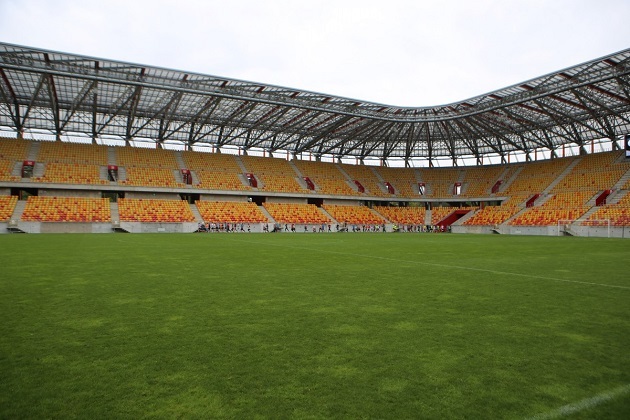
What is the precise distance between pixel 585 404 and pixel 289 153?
63.7 meters

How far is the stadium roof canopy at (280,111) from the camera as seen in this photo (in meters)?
35.0

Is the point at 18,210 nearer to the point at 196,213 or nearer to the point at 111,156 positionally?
the point at 111,156

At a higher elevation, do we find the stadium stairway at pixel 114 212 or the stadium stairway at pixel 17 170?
the stadium stairway at pixel 17 170

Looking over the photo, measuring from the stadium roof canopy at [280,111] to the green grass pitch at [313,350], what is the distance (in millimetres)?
31406

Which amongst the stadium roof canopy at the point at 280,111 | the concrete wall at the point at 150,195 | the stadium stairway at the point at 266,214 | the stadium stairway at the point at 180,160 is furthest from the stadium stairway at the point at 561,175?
the concrete wall at the point at 150,195

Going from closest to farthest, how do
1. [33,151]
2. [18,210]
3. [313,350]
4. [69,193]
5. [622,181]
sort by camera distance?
[313,350], [18,210], [69,193], [33,151], [622,181]

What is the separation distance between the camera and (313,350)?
4.52m

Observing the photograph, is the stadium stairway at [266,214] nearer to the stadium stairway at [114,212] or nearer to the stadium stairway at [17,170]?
the stadium stairway at [114,212]

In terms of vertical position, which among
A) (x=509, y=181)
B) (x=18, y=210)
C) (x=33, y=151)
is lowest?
(x=18, y=210)

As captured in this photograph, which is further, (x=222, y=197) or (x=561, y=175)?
(x=561, y=175)

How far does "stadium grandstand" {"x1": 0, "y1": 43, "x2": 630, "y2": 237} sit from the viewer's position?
3844 cm

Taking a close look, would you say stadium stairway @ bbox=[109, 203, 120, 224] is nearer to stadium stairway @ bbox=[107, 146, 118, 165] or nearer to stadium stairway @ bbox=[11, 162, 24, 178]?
stadium stairway @ bbox=[107, 146, 118, 165]

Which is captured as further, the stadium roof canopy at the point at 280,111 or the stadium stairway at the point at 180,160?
the stadium stairway at the point at 180,160

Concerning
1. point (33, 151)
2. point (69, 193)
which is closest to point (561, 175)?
point (69, 193)
